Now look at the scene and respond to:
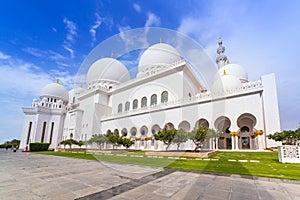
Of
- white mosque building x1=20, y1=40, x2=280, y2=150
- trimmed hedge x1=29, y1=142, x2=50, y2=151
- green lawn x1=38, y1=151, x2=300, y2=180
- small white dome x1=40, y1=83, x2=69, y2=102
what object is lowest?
trimmed hedge x1=29, y1=142, x2=50, y2=151

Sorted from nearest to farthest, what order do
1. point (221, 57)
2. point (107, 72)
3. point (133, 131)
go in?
point (133, 131) → point (107, 72) → point (221, 57)

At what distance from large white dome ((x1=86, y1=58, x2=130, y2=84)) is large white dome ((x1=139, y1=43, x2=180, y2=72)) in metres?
6.25

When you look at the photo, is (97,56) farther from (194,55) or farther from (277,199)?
(277,199)

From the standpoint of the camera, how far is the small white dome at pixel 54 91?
3722 cm

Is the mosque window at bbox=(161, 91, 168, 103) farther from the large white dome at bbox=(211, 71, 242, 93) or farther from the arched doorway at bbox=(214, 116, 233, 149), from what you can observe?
the arched doorway at bbox=(214, 116, 233, 149)

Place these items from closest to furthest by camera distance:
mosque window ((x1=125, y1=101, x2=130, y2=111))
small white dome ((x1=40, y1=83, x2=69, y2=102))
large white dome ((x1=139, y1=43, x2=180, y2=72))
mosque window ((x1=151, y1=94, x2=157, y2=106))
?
1. mosque window ((x1=151, y1=94, x2=157, y2=106))
2. large white dome ((x1=139, y1=43, x2=180, y2=72))
3. mosque window ((x1=125, y1=101, x2=130, y2=111))
4. small white dome ((x1=40, y1=83, x2=69, y2=102))

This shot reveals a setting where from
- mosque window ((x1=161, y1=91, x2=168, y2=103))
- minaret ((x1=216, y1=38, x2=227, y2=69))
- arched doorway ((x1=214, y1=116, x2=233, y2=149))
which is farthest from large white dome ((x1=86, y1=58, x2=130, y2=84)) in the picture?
arched doorway ((x1=214, y1=116, x2=233, y2=149))

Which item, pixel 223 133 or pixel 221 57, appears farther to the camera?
pixel 221 57

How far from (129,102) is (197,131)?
16658 millimetres

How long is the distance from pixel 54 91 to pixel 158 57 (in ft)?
83.7

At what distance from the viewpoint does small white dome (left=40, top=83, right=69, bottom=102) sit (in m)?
37.2

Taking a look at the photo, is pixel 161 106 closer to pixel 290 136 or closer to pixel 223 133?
pixel 223 133

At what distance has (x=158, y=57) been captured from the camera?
27.4 meters

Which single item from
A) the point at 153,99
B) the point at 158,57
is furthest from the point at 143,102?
the point at 158,57
